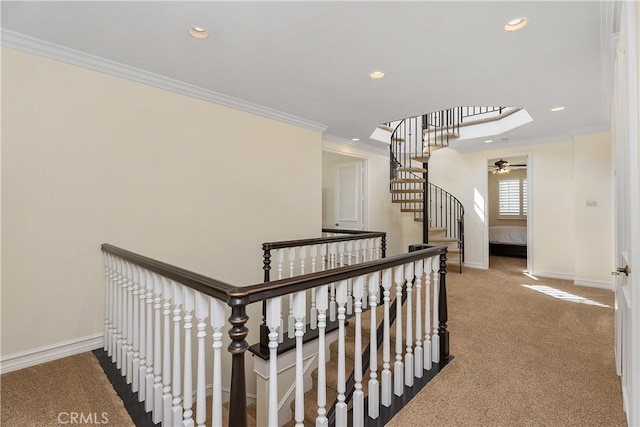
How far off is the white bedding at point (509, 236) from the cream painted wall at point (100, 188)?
250 inches

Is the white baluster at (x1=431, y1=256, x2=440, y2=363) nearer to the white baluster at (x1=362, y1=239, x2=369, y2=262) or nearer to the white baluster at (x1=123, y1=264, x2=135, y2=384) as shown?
the white baluster at (x1=362, y1=239, x2=369, y2=262)

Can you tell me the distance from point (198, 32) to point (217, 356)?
210 centimetres

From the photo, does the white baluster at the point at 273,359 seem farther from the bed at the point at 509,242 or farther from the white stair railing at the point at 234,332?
the bed at the point at 509,242

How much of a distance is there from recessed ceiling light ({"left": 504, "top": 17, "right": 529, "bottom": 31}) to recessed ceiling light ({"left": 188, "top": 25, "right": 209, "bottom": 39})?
6.72ft

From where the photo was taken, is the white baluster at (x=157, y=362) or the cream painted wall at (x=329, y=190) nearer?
the white baluster at (x=157, y=362)

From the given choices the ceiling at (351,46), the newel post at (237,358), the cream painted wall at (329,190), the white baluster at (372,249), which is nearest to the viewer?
the newel post at (237,358)

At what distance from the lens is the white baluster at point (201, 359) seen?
1.21 m

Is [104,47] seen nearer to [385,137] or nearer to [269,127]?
[269,127]

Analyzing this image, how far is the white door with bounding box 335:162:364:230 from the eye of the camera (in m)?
5.69

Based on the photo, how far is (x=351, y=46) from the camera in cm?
221

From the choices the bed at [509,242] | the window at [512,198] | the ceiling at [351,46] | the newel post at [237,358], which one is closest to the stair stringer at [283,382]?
the newel post at [237,358]

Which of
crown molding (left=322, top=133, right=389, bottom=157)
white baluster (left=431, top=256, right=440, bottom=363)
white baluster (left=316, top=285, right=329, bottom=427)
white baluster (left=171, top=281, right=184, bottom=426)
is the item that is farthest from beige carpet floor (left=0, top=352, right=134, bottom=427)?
crown molding (left=322, top=133, right=389, bottom=157)

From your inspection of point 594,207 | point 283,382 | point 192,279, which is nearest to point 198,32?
point 192,279

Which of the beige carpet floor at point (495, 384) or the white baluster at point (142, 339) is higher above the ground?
the white baluster at point (142, 339)
